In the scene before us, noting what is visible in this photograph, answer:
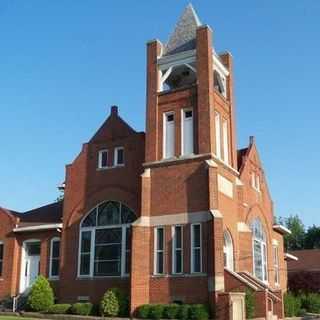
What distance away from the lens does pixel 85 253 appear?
3134 centimetres

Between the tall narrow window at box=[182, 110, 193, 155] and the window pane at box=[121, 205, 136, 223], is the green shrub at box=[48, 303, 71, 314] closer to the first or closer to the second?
the window pane at box=[121, 205, 136, 223]

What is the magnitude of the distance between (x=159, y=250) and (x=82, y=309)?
5.21m

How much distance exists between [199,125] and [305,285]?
69.4 ft

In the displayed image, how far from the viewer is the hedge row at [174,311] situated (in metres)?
24.5

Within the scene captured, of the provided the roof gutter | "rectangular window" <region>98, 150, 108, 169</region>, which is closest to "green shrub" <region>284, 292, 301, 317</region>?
"rectangular window" <region>98, 150, 108, 169</region>

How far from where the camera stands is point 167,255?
2728 centimetres

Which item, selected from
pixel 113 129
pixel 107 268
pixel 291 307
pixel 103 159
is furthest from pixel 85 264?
pixel 291 307

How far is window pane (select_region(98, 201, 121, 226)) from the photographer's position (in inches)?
1216

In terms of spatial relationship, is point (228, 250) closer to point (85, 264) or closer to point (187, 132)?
point (187, 132)

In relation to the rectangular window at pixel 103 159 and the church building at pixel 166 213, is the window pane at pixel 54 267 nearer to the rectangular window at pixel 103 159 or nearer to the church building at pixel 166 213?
the church building at pixel 166 213

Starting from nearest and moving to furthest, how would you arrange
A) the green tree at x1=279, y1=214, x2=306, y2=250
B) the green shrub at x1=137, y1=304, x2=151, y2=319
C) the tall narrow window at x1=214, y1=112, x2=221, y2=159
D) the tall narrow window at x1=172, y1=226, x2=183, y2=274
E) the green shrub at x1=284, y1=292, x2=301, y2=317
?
the green shrub at x1=137, y1=304, x2=151, y2=319 < the tall narrow window at x1=172, y1=226, x2=183, y2=274 < the tall narrow window at x1=214, y1=112, x2=221, y2=159 < the green shrub at x1=284, y1=292, x2=301, y2=317 < the green tree at x1=279, y1=214, x2=306, y2=250

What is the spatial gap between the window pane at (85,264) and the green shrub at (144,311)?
5.57 m

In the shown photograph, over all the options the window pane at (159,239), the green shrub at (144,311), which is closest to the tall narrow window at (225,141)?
the window pane at (159,239)

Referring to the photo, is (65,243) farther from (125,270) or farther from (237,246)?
(237,246)
